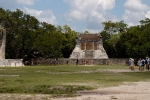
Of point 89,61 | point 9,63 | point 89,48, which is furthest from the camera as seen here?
point 89,48

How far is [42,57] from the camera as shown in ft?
236

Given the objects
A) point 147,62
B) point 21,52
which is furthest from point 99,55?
point 147,62

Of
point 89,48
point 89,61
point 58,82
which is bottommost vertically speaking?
point 58,82

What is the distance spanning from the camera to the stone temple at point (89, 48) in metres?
79.2

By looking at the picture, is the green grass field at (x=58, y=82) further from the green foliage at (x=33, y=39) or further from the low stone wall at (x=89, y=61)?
the low stone wall at (x=89, y=61)

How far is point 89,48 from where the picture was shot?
81.3m

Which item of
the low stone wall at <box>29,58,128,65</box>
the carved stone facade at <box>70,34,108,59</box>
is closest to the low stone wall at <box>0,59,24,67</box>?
the low stone wall at <box>29,58,128,65</box>

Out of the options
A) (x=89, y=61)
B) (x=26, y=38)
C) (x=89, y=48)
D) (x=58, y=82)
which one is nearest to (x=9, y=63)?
(x=26, y=38)

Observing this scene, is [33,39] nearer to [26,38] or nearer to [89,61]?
[26,38]

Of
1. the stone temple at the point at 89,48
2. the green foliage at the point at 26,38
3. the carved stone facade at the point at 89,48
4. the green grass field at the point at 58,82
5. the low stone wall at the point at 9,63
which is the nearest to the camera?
the green grass field at the point at 58,82

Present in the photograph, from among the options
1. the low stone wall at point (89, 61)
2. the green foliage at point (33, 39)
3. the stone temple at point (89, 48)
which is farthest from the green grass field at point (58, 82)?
the stone temple at point (89, 48)

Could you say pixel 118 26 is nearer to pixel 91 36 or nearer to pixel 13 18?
pixel 91 36

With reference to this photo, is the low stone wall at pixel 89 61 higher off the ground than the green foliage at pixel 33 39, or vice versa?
the green foliage at pixel 33 39

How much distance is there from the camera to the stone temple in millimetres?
79188
